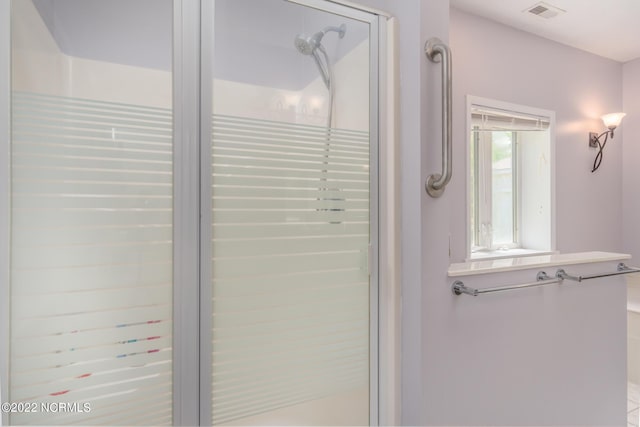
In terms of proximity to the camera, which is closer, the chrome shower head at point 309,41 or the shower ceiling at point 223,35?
the shower ceiling at point 223,35

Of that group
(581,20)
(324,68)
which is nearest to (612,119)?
(581,20)

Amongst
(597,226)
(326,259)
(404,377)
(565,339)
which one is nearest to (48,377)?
(326,259)

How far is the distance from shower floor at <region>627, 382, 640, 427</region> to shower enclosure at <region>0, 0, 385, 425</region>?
184 cm

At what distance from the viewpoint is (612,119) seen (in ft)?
8.59

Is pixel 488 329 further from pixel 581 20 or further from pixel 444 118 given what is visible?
pixel 581 20

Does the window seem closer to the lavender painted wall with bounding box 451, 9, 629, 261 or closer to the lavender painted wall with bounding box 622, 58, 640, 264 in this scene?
the lavender painted wall with bounding box 451, 9, 629, 261

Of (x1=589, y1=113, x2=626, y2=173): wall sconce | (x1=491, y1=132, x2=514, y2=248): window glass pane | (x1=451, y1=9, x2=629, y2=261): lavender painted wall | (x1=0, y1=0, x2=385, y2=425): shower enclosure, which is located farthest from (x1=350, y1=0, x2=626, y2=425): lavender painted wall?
(x1=589, y1=113, x2=626, y2=173): wall sconce

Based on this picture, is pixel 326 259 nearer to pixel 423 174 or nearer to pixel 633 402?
pixel 423 174

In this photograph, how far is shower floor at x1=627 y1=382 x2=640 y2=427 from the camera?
190 centimetres

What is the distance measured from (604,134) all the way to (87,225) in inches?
138

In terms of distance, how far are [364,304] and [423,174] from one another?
51 cm

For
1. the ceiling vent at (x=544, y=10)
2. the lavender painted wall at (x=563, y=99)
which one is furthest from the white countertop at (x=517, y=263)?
the ceiling vent at (x=544, y=10)

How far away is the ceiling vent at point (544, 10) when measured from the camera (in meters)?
2.00

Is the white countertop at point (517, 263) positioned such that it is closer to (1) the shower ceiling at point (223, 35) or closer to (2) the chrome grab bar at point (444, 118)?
(2) the chrome grab bar at point (444, 118)
